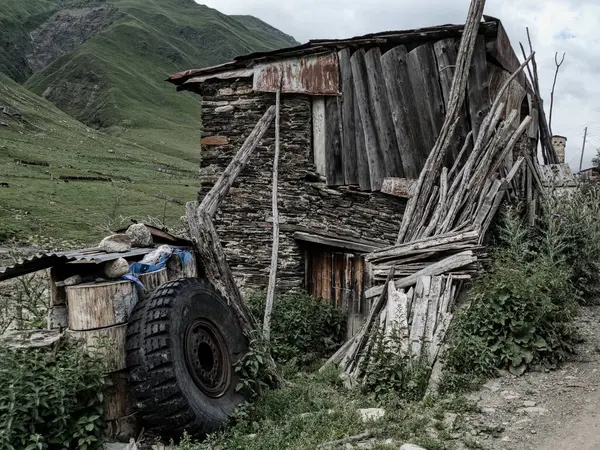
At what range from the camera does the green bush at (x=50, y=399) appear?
13.8ft

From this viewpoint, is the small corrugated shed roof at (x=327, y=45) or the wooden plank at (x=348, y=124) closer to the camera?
the small corrugated shed roof at (x=327, y=45)

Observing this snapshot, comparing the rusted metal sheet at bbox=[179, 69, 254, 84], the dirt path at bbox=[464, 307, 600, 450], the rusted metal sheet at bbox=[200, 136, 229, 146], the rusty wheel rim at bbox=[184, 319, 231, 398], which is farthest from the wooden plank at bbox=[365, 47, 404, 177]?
the rusty wheel rim at bbox=[184, 319, 231, 398]

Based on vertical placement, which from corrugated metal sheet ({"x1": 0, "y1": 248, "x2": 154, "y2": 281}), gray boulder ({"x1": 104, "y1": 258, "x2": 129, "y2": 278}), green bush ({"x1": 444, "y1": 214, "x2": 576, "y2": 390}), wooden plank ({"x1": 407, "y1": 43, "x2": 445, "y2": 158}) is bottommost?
green bush ({"x1": 444, "y1": 214, "x2": 576, "y2": 390})

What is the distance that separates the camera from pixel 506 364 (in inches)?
238

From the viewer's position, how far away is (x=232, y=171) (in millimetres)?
7957

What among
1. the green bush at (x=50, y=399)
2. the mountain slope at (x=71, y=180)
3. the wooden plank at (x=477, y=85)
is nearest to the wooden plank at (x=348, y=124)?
the wooden plank at (x=477, y=85)

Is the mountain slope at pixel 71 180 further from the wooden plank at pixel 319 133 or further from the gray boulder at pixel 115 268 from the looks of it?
the gray boulder at pixel 115 268

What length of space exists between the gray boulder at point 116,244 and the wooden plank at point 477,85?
5.43 metres

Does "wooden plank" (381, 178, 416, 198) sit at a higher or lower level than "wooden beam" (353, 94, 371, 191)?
lower

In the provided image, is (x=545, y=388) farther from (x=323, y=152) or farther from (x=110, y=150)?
(x=110, y=150)

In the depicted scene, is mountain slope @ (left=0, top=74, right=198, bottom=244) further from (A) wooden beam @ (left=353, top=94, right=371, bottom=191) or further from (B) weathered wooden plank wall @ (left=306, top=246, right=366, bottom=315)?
(A) wooden beam @ (left=353, top=94, right=371, bottom=191)

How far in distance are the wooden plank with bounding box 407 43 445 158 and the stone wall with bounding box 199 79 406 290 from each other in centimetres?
134

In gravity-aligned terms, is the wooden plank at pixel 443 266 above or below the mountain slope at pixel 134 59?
below

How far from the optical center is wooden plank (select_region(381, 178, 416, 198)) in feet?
28.6
